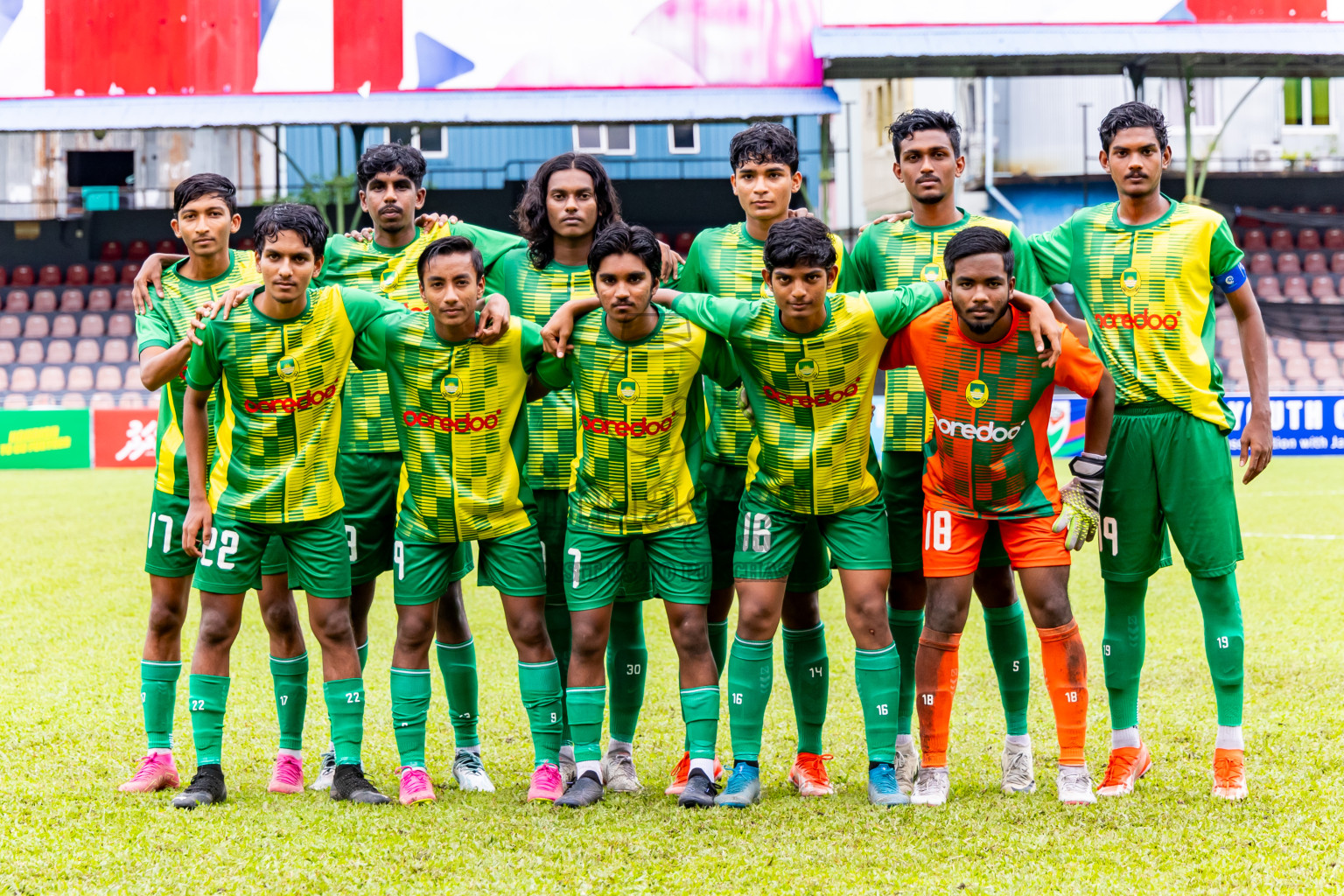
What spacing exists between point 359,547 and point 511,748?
970 millimetres

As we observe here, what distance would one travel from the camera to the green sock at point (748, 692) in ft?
13.7

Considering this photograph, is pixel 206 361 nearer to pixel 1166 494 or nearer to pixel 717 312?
pixel 717 312

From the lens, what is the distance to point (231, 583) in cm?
423

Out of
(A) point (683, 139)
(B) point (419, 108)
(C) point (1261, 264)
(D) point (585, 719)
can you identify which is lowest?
(D) point (585, 719)

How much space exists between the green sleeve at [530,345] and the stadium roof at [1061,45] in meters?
14.3

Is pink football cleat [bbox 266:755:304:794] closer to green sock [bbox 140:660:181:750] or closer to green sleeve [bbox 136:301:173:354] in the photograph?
green sock [bbox 140:660:181:750]

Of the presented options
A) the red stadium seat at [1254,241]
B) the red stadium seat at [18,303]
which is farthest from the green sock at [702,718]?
the red stadium seat at [18,303]

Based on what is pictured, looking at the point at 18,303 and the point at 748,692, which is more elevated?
the point at 18,303

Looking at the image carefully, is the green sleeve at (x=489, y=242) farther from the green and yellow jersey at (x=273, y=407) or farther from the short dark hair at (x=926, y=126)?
the short dark hair at (x=926, y=126)

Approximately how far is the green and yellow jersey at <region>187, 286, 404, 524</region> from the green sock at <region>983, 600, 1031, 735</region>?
85.0 inches

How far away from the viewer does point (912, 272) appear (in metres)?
4.39

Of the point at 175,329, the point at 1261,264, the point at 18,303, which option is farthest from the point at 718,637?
the point at 18,303

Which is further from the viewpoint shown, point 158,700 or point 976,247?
point 158,700

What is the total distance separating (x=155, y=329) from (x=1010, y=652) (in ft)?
9.76
